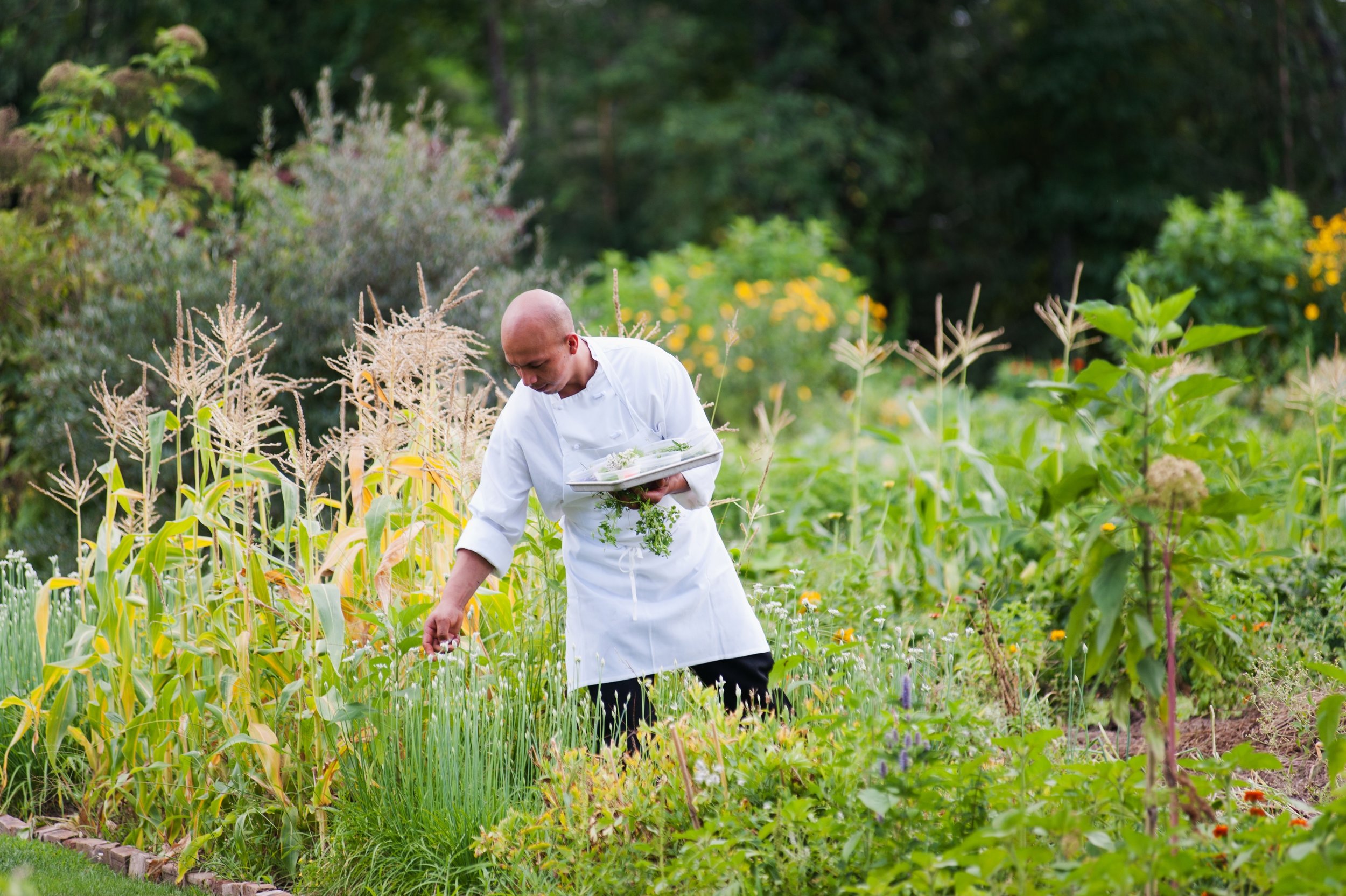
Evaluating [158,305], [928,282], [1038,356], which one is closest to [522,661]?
[158,305]

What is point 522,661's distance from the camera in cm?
338

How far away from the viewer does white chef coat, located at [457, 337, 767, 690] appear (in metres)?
3.15

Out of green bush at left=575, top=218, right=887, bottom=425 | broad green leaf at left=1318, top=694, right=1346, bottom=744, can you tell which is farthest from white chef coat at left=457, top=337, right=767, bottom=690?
green bush at left=575, top=218, right=887, bottom=425

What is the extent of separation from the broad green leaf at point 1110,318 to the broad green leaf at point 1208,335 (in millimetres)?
94

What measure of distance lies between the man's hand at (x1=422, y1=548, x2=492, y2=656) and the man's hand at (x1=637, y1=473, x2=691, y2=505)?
18.3 inches

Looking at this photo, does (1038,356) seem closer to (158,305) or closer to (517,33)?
(517,33)

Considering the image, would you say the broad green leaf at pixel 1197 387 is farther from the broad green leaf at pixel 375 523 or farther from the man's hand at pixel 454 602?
the broad green leaf at pixel 375 523

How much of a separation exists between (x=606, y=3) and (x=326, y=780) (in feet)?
63.1

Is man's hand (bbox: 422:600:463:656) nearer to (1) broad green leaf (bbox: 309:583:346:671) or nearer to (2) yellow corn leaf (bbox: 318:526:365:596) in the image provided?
(1) broad green leaf (bbox: 309:583:346:671)

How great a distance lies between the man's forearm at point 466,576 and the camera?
3.02m

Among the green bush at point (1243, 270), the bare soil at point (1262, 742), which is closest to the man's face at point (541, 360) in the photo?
the bare soil at point (1262, 742)

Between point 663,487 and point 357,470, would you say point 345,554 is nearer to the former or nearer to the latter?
point 357,470

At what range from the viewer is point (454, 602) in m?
3.00

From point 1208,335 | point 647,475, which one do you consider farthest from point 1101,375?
point 647,475
